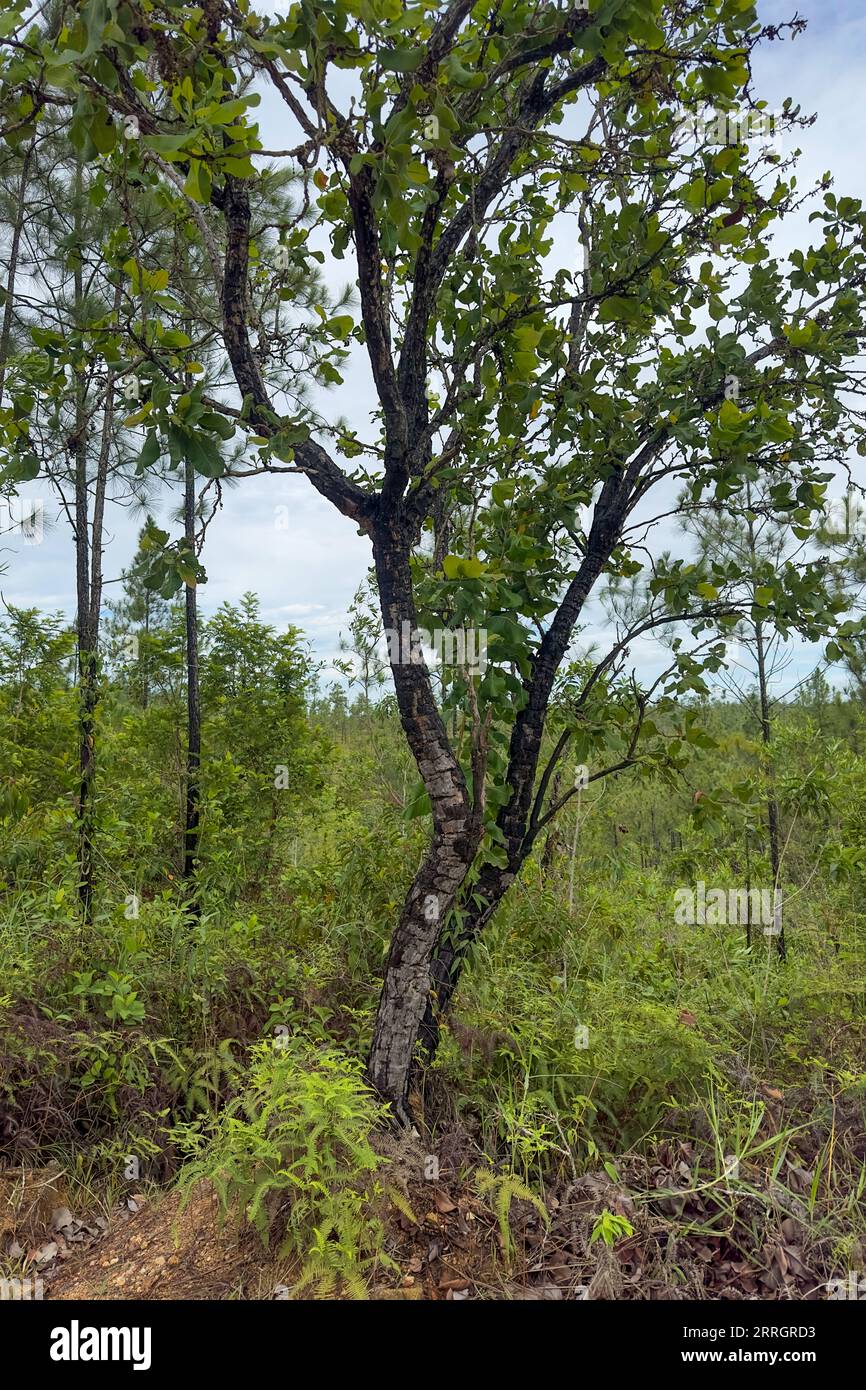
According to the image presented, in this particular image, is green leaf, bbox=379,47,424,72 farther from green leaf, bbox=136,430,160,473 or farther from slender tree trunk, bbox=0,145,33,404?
slender tree trunk, bbox=0,145,33,404

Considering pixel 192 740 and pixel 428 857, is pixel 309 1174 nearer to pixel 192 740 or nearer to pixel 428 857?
pixel 428 857

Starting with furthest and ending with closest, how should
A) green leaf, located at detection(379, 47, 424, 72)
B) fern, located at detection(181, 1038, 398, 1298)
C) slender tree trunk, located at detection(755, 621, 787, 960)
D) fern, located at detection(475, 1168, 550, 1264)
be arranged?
slender tree trunk, located at detection(755, 621, 787, 960) → fern, located at detection(475, 1168, 550, 1264) → fern, located at detection(181, 1038, 398, 1298) → green leaf, located at detection(379, 47, 424, 72)

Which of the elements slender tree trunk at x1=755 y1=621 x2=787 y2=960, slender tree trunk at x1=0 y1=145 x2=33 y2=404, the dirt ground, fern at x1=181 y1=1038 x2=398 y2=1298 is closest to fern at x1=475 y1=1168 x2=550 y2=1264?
the dirt ground

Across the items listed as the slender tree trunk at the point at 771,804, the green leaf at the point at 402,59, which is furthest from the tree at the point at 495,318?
the slender tree trunk at the point at 771,804

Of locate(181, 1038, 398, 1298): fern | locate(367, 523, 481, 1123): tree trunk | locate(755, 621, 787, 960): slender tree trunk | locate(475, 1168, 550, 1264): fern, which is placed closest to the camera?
locate(181, 1038, 398, 1298): fern

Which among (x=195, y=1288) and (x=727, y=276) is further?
(x=727, y=276)

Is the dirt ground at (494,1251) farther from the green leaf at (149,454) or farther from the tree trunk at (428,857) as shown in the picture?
the green leaf at (149,454)

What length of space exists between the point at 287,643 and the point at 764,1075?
345cm

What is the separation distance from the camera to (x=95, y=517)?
14.2 ft

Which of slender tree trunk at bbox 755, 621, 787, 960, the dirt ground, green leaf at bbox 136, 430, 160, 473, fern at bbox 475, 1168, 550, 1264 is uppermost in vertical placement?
green leaf at bbox 136, 430, 160, 473

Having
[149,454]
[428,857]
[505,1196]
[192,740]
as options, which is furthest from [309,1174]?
[192,740]

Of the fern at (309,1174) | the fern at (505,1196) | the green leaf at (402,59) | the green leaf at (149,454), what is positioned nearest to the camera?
the green leaf at (402,59)
